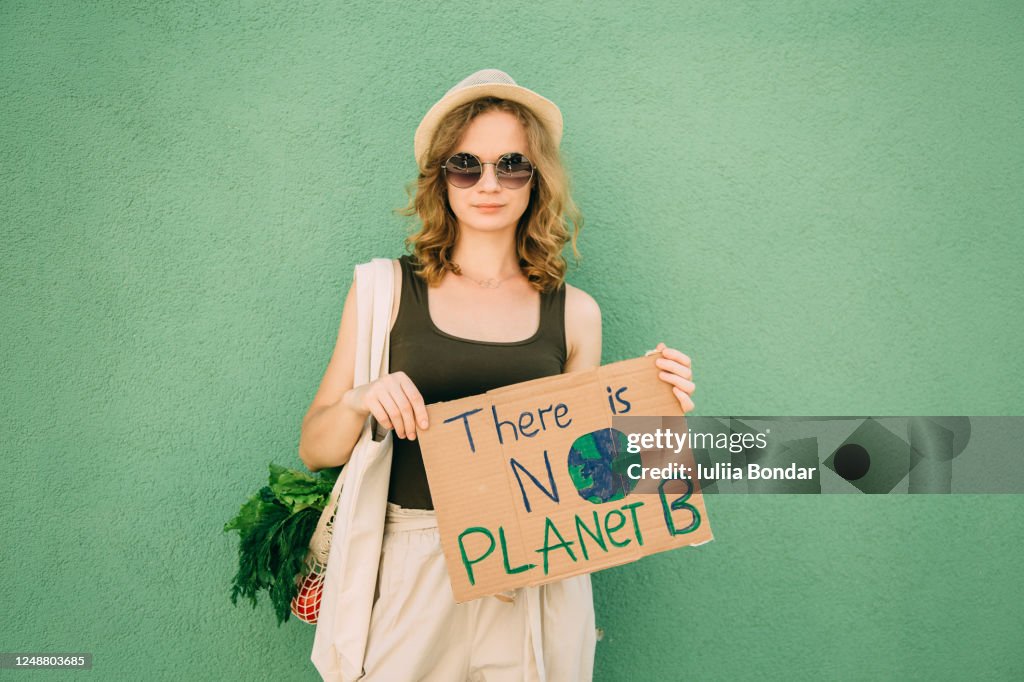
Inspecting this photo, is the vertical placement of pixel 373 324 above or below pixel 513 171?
below

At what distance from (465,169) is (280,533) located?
3.53ft

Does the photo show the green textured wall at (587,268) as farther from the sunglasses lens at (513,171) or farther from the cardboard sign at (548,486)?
the cardboard sign at (548,486)

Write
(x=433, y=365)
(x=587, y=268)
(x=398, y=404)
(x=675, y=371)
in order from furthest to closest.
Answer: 1. (x=587, y=268)
2. (x=433, y=365)
3. (x=675, y=371)
4. (x=398, y=404)

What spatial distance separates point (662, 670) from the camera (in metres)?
2.29

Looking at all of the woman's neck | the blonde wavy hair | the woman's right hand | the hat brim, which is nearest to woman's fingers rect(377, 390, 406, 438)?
the woman's right hand

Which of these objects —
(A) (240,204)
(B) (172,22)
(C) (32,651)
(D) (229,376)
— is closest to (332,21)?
(B) (172,22)

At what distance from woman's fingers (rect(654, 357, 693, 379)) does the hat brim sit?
757mm

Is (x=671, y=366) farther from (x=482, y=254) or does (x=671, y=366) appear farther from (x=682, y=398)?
(x=482, y=254)

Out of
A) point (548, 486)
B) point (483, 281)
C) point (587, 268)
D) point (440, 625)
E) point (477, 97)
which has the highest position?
point (477, 97)

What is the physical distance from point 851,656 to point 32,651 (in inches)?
105

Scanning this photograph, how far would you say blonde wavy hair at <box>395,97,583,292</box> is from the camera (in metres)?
1.82

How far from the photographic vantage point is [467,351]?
1704mm

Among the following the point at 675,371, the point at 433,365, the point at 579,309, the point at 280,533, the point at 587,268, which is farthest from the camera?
the point at 587,268

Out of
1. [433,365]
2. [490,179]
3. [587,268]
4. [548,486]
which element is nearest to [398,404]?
[433,365]
